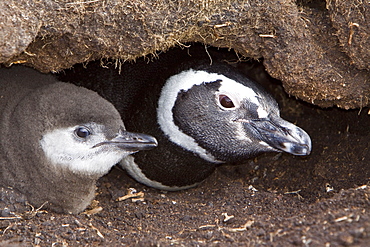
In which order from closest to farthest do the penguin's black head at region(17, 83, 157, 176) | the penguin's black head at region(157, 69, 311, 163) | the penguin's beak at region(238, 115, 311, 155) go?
the penguin's black head at region(17, 83, 157, 176), the penguin's beak at region(238, 115, 311, 155), the penguin's black head at region(157, 69, 311, 163)

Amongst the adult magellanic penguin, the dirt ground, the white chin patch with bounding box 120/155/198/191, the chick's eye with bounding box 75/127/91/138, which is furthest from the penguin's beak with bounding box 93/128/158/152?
the white chin patch with bounding box 120/155/198/191

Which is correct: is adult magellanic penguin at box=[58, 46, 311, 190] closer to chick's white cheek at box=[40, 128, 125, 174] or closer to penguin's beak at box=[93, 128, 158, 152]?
penguin's beak at box=[93, 128, 158, 152]

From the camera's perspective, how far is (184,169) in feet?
14.0

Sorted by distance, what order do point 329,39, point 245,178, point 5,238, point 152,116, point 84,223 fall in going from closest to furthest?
point 5,238
point 84,223
point 329,39
point 152,116
point 245,178

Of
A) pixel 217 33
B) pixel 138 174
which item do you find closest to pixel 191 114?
pixel 217 33

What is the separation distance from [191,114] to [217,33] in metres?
0.66

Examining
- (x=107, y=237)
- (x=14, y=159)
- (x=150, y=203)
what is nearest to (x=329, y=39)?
(x=150, y=203)

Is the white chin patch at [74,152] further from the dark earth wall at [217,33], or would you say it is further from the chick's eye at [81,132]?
the dark earth wall at [217,33]

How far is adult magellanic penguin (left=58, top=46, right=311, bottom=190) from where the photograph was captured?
150 inches

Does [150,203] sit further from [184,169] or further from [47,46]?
[47,46]

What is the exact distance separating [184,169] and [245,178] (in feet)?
2.00

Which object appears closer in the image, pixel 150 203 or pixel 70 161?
pixel 70 161

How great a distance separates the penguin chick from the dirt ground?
138 millimetres

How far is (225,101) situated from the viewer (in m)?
3.85
